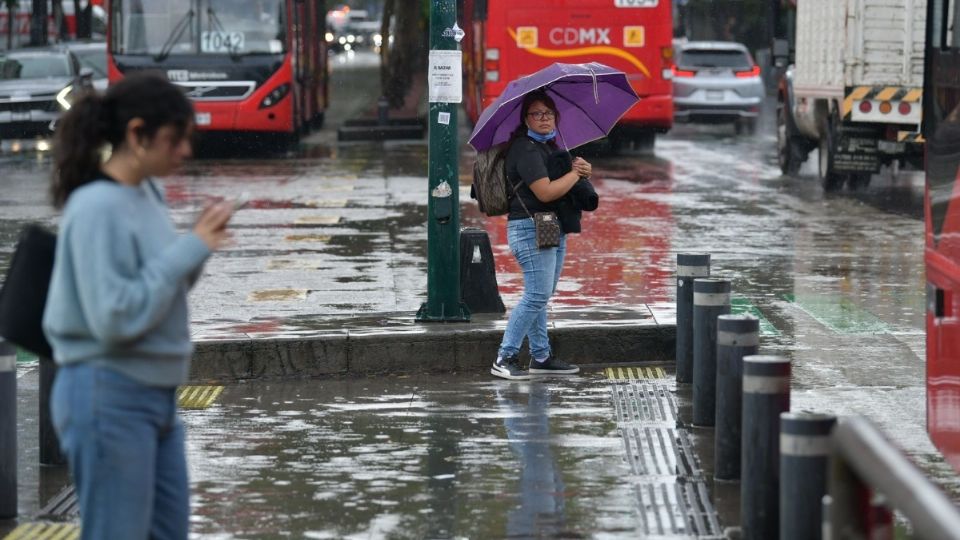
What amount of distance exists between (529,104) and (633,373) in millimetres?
1746

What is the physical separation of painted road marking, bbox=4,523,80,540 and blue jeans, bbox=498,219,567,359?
3517 millimetres

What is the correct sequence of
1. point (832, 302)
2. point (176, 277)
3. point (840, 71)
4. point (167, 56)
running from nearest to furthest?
point (176, 277), point (832, 302), point (840, 71), point (167, 56)

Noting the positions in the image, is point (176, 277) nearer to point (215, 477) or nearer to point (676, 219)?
point (215, 477)

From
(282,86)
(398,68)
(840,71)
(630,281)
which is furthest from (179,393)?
(398,68)

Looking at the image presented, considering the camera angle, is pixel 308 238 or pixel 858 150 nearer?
pixel 308 238

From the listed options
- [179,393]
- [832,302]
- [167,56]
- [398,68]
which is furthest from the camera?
[398,68]

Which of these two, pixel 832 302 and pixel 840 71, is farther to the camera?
pixel 840 71

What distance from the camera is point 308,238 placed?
1727 cm

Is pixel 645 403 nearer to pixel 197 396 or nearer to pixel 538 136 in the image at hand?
pixel 538 136

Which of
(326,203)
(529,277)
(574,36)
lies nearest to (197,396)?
(529,277)

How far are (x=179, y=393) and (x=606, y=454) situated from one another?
9.26 ft

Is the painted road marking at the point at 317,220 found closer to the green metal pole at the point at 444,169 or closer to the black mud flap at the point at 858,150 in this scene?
the black mud flap at the point at 858,150

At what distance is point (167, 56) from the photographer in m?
28.5

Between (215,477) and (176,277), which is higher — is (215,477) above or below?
below
